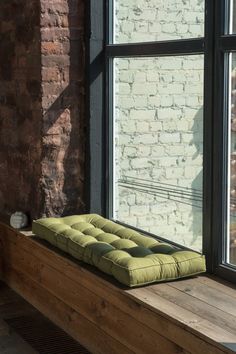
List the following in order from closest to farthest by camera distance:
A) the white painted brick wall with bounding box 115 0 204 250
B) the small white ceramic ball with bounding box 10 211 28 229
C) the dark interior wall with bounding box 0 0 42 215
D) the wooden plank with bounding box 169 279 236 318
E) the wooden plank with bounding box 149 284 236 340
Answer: the wooden plank with bounding box 149 284 236 340
the wooden plank with bounding box 169 279 236 318
the white painted brick wall with bounding box 115 0 204 250
the dark interior wall with bounding box 0 0 42 215
the small white ceramic ball with bounding box 10 211 28 229

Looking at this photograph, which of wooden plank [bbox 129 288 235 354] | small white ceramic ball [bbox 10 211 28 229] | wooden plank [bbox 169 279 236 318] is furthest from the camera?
small white ceramic ball [bbox 10 211 28 229]

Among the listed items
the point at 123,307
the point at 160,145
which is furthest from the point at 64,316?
the point at 160,145

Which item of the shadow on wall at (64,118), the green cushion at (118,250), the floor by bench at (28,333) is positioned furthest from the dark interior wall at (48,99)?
the floor by bench at (28,333)

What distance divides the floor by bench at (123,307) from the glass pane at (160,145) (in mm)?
534

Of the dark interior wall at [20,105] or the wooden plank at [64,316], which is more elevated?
the dark interior wall at [20,105]

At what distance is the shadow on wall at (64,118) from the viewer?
4.72 m

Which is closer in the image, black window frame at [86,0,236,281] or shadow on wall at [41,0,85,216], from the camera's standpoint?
black window frame at [86,0,236,281]

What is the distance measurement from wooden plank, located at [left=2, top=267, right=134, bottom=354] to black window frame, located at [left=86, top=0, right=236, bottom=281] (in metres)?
0.64

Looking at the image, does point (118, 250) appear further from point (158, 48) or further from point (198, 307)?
point (158, 48)

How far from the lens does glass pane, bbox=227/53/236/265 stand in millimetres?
3680

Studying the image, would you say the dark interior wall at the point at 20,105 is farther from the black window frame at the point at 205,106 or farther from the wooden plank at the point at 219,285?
the wooden plank at the point at 219,285

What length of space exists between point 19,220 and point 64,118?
766mm

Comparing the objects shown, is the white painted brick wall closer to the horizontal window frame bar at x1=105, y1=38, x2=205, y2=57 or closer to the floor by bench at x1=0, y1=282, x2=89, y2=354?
the horizontal window frame bar at x1=105, y1=38, x2=205, y2=57

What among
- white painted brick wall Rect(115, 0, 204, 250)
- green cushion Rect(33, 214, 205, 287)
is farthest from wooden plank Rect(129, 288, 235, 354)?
white painted brick wall Rect(115, 0, 204, 250)
